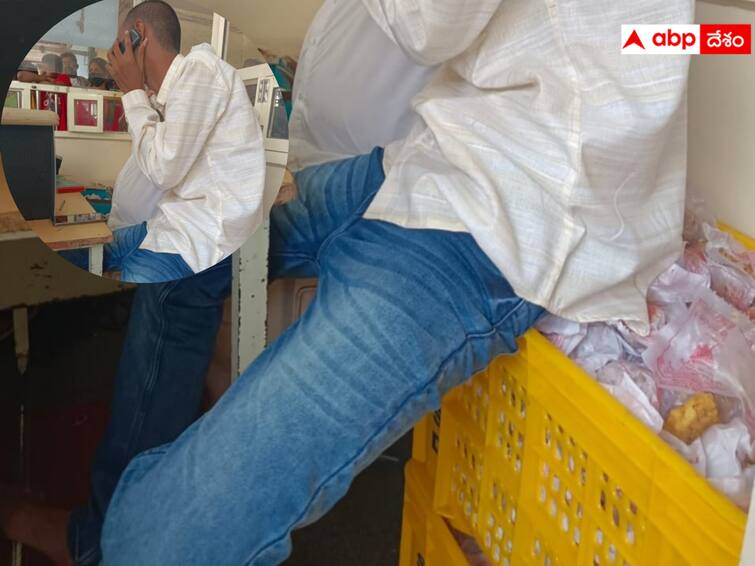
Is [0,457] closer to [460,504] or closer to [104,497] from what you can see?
[104,497]

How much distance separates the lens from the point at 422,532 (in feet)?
3.23

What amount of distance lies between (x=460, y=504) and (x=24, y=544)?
587 millimetres

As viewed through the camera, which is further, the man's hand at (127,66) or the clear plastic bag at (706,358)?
the man's hand at (127,66)

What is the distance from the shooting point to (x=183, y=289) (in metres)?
0.96

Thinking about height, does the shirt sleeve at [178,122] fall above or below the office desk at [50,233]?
above

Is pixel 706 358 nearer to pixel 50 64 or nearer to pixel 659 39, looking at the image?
pixel 659 39

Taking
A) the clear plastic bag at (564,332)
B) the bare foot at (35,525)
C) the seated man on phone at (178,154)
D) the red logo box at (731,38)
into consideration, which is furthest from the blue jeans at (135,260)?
the red logo box at (731,38)

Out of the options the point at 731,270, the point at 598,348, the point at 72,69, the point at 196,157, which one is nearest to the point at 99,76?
the point at 72,69

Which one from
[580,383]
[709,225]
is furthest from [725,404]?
[709,225]

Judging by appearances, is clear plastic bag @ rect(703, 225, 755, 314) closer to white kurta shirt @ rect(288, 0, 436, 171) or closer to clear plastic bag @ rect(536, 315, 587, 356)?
clear plastic bag @ rect(536, 315, 587, 356)

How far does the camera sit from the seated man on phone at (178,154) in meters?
0.82

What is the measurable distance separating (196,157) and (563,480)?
0.54m

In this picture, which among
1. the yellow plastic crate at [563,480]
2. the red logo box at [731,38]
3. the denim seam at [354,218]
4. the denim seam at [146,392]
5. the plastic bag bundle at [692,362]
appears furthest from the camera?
the denim seam at [146,392]

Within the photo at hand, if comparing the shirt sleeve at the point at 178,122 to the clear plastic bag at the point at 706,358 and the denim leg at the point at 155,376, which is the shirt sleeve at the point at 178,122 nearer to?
the denim leg at the point at 155,376
